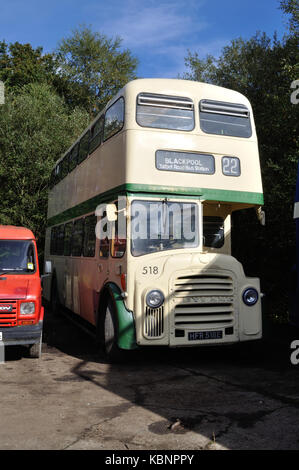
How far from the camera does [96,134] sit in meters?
10.4

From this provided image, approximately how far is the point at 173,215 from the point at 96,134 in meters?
3.22

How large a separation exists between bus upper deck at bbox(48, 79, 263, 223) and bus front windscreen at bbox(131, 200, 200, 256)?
25 cm

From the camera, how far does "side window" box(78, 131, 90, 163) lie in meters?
11.4

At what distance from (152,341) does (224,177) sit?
302 centimetres

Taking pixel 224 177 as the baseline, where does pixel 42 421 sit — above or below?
below

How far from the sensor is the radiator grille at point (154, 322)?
25.0ft

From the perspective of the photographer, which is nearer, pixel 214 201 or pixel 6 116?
pixel 214 201

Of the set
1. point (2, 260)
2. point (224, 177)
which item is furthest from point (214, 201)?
point (2, 260)

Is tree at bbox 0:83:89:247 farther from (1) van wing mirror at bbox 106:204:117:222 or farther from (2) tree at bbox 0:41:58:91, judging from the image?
(1) van wing mirror at bbox 106:204:117:222

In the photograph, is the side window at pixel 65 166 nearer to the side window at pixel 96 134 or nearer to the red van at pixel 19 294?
the side window at pixel 96 134

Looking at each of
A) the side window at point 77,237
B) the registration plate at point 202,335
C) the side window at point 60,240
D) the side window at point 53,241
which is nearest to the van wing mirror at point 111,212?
the registration plate at point 202,335

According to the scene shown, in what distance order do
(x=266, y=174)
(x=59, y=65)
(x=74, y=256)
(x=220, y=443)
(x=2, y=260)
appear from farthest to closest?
(x=59, y=65), (x=266, y=174), (x=74, y=256), (x=2, y=260), (x=220, y=443)

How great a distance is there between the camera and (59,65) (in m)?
39.5

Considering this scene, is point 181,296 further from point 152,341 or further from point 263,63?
point 263,63
